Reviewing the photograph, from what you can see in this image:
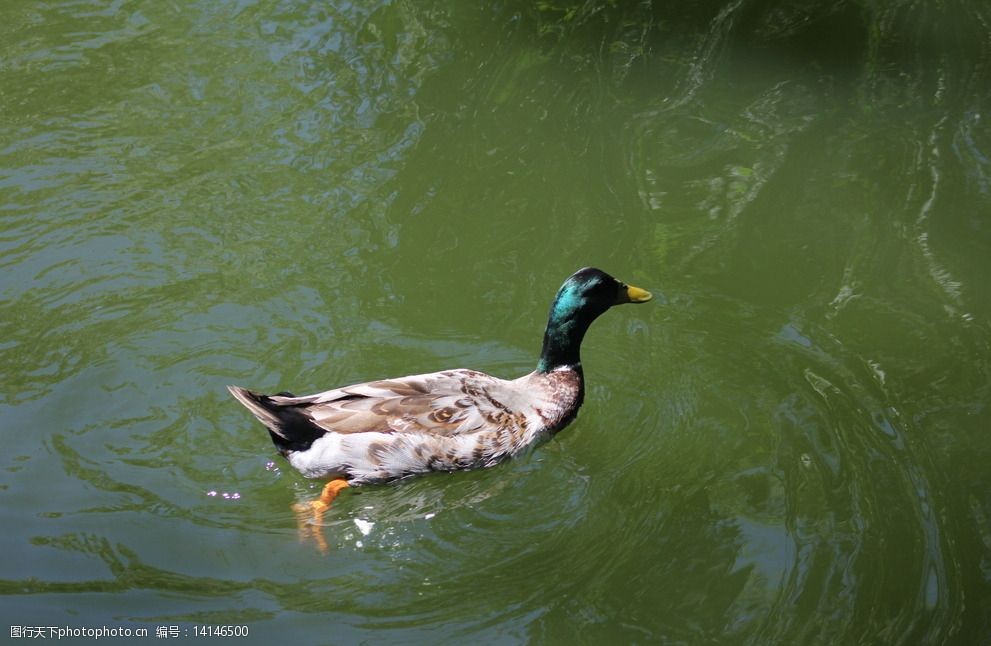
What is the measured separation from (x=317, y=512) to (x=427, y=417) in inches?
28.9

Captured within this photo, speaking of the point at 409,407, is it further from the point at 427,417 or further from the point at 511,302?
the point at 511,302

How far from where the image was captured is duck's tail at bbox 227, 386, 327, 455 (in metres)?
5.69

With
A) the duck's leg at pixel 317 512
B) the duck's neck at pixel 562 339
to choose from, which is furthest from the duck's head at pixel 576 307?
the duck's leg at pixel 317 512

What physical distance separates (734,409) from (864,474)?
2.58 ft

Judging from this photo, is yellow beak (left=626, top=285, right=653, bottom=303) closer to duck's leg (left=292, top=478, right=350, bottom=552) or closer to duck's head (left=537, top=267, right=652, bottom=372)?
duck's head (left=537, top=267, right=652, bottom=372)

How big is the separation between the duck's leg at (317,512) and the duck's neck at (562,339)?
134 cm

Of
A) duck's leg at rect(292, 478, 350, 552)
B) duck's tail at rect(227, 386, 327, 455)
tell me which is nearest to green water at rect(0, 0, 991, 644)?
duck's leg at rect(292, 478, 350, 552)

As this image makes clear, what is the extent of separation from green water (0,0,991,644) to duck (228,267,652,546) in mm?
129

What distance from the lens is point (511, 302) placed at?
7.01 meters

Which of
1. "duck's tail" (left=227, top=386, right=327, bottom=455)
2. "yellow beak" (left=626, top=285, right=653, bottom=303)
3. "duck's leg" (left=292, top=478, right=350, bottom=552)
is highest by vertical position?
"yellow beak" (left=626, top=285, right=653, bottom=303)

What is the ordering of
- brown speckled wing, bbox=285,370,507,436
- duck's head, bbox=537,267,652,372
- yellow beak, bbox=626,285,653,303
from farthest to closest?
yellow beak, bbox=626,285,653,303
duck's head, bbox=537,267,652,372
brown speckled wing, bbox=285,370,507,436

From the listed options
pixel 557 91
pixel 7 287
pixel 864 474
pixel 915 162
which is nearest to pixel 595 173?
pixel 557 91

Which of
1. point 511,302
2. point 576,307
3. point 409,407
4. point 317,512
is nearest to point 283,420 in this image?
point 317,512

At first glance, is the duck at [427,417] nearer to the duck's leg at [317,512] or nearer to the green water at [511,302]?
the duck's leg at [317,512]
